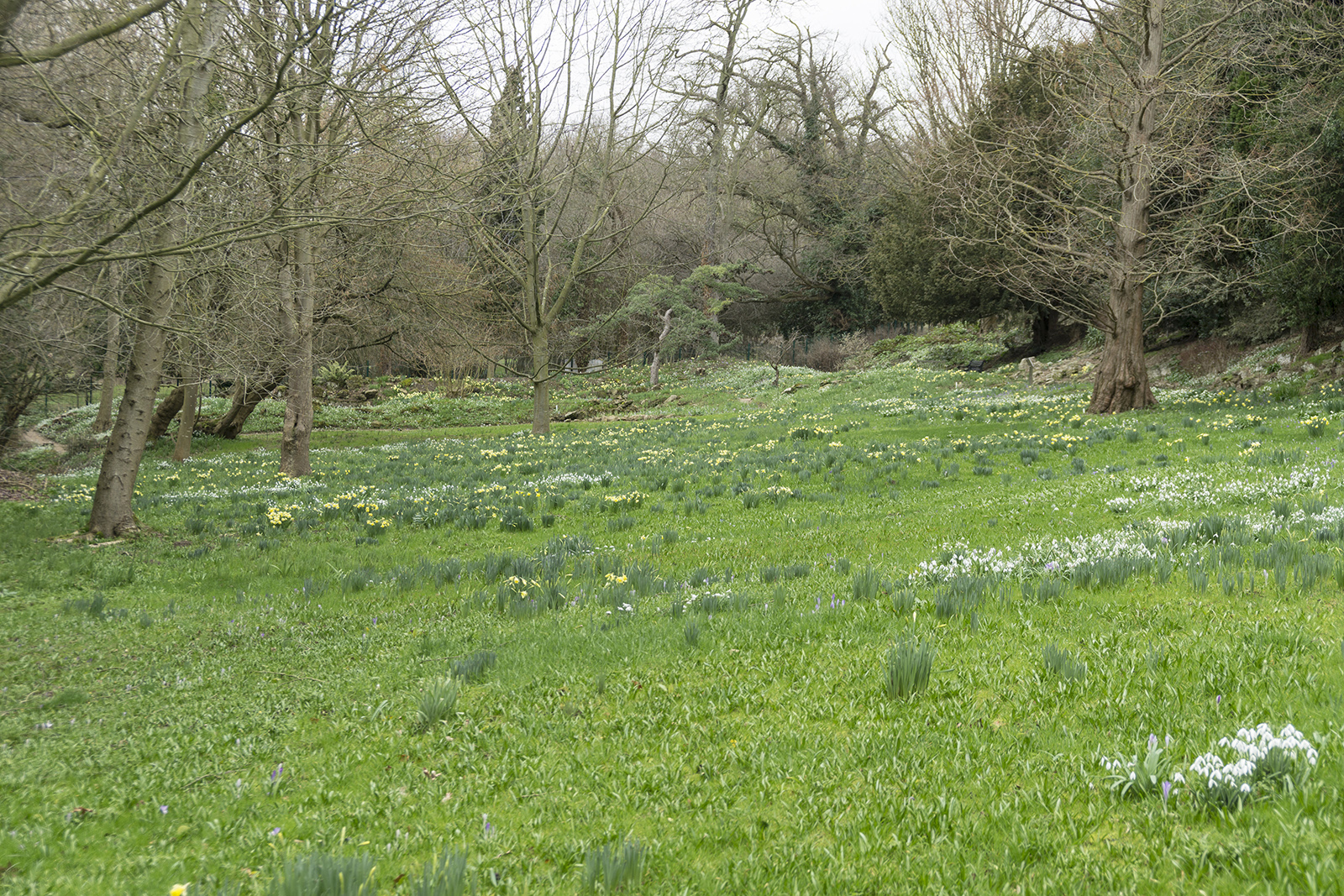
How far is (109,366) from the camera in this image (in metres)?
20.2

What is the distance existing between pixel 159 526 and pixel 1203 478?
575 inches

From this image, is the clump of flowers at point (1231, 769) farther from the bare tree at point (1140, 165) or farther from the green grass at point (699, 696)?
the bare tree at point (1140, 165)

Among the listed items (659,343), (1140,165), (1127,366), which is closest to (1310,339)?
(1127,366)

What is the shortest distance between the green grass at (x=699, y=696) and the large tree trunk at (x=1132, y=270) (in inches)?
347

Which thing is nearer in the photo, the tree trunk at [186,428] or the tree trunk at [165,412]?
the tree trunk at [186,428]

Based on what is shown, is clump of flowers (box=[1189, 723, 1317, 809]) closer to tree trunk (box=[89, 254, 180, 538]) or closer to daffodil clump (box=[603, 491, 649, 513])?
daffodil clump (box=[603, 491, 649, 513])

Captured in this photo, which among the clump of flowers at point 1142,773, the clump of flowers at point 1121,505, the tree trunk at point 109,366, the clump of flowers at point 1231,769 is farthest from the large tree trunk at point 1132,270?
the tree trunk at point 109,366

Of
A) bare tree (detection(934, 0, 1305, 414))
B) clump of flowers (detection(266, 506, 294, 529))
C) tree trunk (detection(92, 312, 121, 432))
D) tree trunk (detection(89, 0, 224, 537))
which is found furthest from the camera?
bare tree (detection(934, 0, 1305, 414))

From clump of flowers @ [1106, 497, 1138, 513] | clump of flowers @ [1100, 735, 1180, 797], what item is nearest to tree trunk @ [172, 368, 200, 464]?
clump of flowers @ [1106, 497, 1138, 513]

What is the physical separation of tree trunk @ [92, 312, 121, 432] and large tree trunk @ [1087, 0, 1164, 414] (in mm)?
20624

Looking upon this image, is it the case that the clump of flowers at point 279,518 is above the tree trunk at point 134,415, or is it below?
below

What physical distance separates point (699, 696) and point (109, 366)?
22.4 meters

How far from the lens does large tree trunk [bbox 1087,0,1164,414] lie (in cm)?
Result: 1742

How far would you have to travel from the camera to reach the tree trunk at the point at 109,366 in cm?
1656
